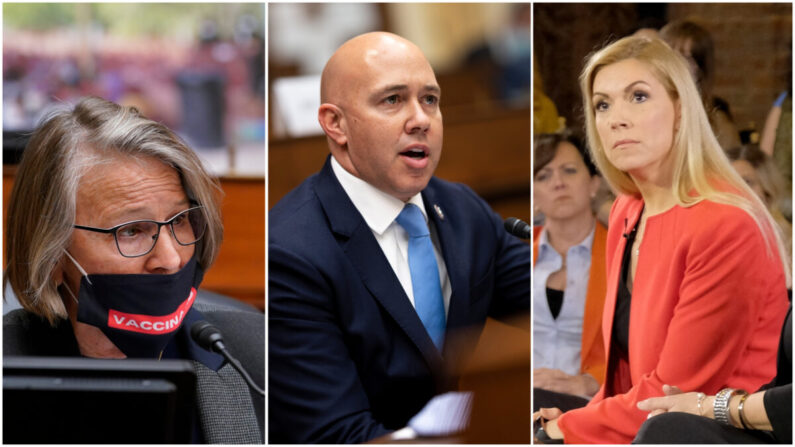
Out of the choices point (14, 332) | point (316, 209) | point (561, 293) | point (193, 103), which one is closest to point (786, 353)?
point (561, 293)

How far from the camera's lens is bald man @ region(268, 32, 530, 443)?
314cm

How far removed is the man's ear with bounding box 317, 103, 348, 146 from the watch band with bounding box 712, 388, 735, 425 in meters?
1.54

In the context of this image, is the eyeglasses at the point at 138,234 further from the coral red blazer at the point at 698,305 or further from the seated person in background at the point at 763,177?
the seated person in background at the point at 763,177

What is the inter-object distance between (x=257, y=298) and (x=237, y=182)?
1.34 feet

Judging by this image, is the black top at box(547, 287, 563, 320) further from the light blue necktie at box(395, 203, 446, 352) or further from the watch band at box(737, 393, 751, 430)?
the watch band at box(737, 393, 751, 430)

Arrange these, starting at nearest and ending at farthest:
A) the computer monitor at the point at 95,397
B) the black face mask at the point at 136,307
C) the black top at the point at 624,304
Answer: the computer monitor at the point at 95,397, the black face mask at the point at 136,307, the black top at the point at 624,304

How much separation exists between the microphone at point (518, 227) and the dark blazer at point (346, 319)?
10 centimetres

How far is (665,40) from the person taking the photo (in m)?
3.25

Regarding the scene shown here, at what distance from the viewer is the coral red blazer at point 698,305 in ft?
10.3

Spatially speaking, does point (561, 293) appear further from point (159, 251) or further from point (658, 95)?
point (159, 251)

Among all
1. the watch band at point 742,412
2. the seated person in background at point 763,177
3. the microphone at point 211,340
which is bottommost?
the watch band at point 742,412

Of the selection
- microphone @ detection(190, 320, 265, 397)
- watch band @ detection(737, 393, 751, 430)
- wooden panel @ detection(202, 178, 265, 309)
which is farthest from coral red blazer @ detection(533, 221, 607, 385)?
microphone @ detection(190, 320, 265, 397)

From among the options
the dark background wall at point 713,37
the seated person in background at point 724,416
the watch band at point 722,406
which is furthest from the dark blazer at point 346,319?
the watch band at point 722,406

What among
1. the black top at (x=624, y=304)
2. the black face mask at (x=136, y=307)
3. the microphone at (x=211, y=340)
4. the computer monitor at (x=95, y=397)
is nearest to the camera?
the computer monitor at (x=95, y=397)
